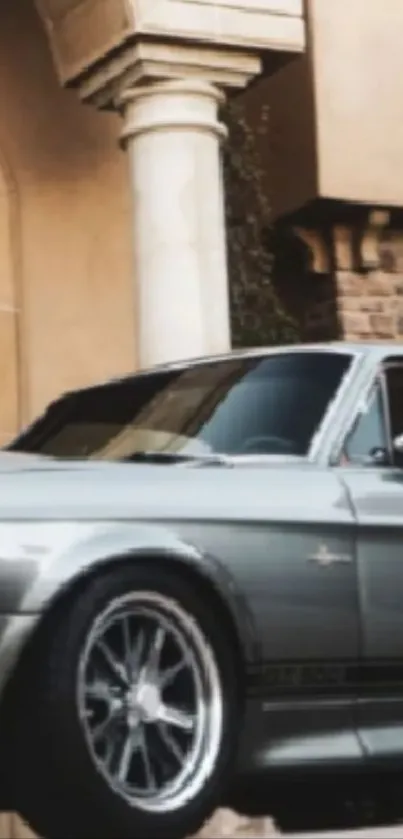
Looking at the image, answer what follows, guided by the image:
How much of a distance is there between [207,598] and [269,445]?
798 mm

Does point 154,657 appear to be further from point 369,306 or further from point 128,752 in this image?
point 369,306

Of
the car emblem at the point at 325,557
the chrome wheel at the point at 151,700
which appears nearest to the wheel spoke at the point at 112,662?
the chrome wheel at the point at 151,700

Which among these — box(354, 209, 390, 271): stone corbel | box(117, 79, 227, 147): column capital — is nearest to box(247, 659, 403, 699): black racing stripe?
box(117, 79, 227, 147): column capital

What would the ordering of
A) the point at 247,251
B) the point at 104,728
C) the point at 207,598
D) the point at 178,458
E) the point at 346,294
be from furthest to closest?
Answer: the point at 346,294 → the point at 247,251 → the point at 178,458 → the point at 207,598 → the point at 104,728

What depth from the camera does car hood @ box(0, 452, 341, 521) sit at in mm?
4789

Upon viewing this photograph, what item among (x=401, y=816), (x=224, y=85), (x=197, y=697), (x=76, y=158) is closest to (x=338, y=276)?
(x=76, y=158)

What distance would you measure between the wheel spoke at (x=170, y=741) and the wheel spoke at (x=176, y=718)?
15mm

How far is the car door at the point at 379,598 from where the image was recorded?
5281 mm

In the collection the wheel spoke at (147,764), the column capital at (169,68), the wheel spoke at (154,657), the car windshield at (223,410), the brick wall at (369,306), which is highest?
the column capital at (169,68)

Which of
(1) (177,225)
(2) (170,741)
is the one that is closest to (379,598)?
(2) (170,741)

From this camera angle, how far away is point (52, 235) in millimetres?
11984

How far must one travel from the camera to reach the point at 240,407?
5.72 metres

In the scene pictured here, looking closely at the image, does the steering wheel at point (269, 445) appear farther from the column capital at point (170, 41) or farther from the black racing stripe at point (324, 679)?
the column capital at point (170, 41)

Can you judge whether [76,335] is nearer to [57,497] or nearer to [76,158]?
[76,158]
